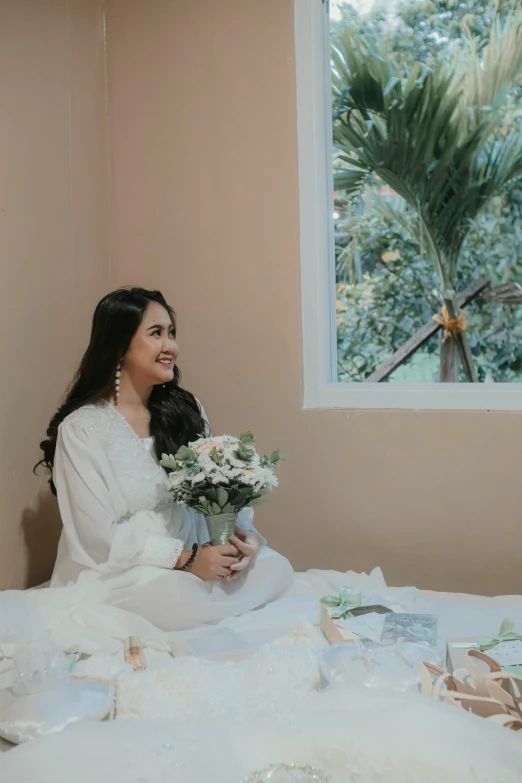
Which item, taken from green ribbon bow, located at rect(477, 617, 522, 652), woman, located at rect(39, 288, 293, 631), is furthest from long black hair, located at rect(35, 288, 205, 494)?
green ribbon bow, located at rect(477, 617, 522, 652)

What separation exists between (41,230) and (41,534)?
4.07ft

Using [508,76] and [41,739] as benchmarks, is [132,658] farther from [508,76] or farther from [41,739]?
[508,76]

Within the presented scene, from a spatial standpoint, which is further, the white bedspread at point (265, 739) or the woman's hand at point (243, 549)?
the woman's hand at point (243, 549)

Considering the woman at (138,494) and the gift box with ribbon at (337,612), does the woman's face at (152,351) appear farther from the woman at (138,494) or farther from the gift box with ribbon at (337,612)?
the gift box with ribbon at (337,612)

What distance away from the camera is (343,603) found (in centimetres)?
241

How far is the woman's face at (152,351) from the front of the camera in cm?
292

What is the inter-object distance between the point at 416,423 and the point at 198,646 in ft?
4.43

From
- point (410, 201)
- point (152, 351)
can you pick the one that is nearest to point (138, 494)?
point (152, 351)

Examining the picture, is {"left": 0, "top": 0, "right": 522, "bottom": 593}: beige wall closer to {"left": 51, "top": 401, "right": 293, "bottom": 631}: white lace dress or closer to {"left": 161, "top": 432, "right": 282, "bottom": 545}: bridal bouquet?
{"left": 51, "top": 401, "right": 293, "bottom": 631}: white lace dress

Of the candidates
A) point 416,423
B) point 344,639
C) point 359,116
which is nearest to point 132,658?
point 344,639

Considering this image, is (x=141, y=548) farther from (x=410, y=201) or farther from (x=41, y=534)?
(x=410, y=201)

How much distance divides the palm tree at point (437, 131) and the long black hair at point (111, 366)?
116 cm

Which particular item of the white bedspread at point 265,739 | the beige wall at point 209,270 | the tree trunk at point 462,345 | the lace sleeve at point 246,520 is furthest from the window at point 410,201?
the white bedspread at point 265,739

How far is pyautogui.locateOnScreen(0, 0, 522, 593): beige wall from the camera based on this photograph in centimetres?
310
